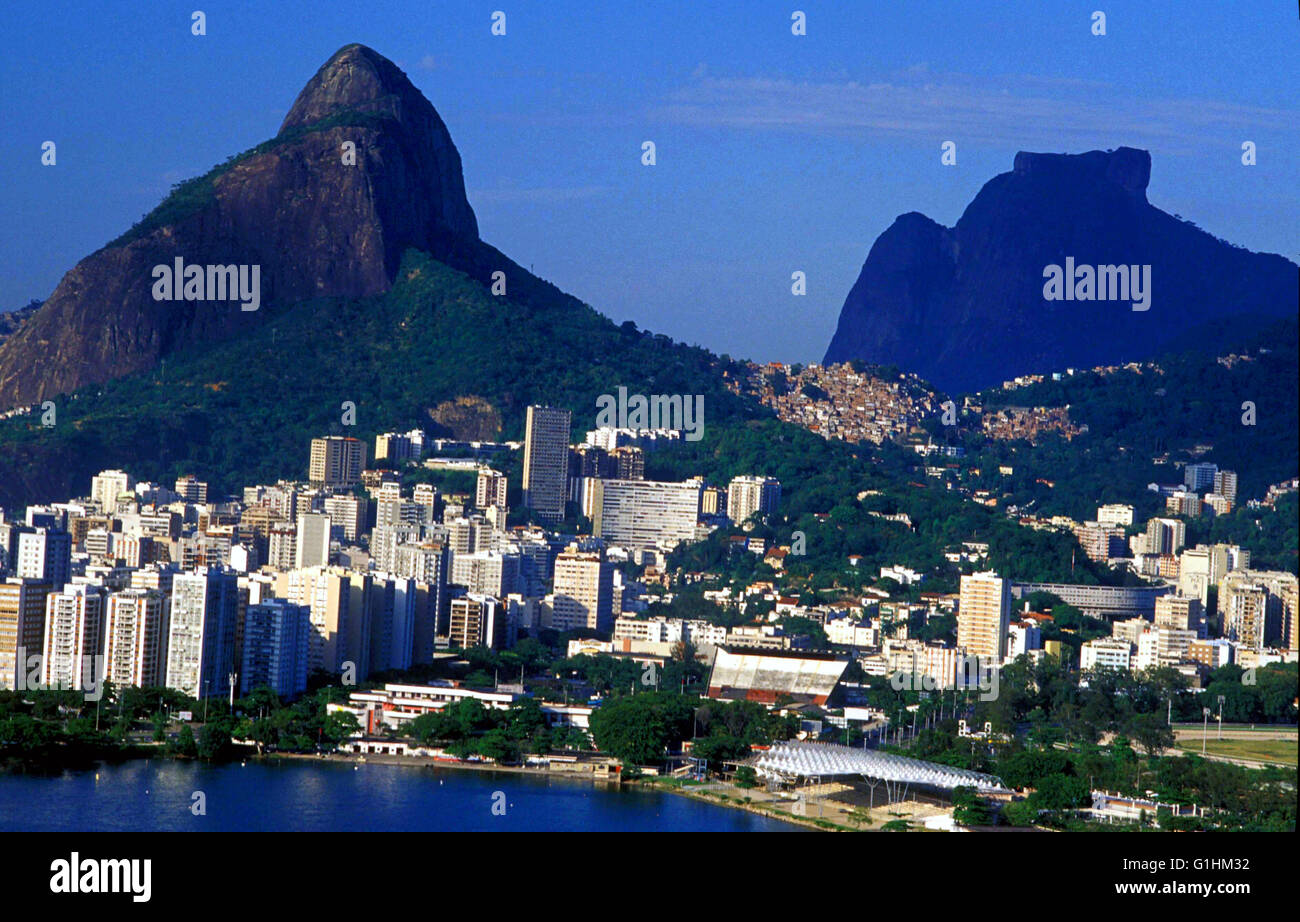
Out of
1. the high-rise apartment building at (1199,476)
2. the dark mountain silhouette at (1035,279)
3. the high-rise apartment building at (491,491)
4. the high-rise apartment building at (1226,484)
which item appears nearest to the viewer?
the high-rise apartment building at (1226,484)

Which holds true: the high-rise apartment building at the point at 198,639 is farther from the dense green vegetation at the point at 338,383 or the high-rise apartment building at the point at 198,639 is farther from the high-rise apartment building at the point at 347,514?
the dense green vegetation at the point at 338,383

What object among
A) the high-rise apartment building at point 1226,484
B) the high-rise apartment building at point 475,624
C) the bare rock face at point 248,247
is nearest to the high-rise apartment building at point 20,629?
the high-rise apartment building at point 475,624

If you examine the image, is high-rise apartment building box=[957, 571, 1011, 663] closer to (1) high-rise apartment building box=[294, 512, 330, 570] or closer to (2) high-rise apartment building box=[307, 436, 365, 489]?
(1) high-rise apartment building box=[294, 512, 330, 570]

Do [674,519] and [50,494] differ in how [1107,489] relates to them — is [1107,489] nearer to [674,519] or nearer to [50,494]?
[674,519]

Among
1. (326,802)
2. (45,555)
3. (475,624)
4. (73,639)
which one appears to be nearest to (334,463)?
(45,555)

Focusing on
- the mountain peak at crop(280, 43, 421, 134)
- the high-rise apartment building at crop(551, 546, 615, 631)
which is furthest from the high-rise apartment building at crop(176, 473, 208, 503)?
the mountain peak at crop(280, 43, 421, 134)

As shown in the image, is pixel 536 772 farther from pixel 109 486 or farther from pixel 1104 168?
pixel 1104 168
